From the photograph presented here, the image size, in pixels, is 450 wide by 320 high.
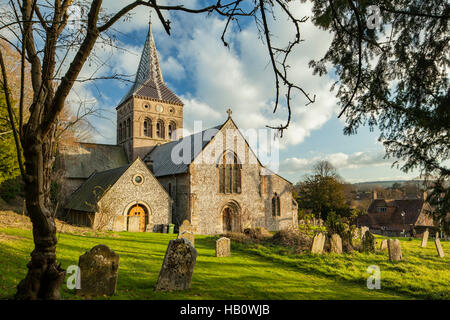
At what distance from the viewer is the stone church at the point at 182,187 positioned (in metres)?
21.4

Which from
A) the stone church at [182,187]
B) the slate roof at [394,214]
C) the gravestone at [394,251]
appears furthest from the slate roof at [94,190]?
the slate roof at [394,214]

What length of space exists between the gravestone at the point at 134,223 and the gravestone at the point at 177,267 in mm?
15186

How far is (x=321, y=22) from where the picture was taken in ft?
17.2

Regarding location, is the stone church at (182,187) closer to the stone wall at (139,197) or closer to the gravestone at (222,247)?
the stone wall at (139,197)

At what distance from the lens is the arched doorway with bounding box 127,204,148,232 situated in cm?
2139

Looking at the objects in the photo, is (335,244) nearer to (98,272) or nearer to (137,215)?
(98,272)

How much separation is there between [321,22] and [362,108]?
1801 mm

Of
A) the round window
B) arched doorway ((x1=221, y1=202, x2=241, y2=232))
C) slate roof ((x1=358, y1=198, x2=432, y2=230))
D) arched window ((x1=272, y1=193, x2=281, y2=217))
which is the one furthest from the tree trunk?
slate roof ((x1=358, y1=198, x2=432, y2=230))

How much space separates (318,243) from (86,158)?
24.0 meters

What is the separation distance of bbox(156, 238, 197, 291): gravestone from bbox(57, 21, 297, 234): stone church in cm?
1320

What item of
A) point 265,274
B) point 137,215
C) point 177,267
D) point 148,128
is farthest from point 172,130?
point 177,267

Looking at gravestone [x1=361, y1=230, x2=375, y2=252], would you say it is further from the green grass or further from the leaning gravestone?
the leaning gravestone

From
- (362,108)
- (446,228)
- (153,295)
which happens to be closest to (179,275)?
(153,295)

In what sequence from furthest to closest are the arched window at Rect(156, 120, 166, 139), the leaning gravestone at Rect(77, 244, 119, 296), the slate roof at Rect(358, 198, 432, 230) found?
the slate roof at Rect(358, 198, 432, 230), the arched window at Rect(156, 120, 166, 139), the leaning gravestone at Rect(77, 244, 119, 296)
